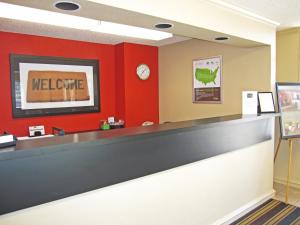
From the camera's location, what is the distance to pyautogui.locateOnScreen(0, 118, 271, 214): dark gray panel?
4.32 ft

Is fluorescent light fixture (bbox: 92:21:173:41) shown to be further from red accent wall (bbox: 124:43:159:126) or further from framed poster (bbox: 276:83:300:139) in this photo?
framed poster (bbox: 276:83:300:139)

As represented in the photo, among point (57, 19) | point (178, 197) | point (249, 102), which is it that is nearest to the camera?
point (178, 197)

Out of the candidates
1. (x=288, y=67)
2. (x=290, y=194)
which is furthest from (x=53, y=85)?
(x=290, y=194)

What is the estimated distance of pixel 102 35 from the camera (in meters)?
3.91

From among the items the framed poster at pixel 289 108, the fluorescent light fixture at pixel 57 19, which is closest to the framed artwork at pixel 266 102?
the framed poster at pixel 289 108

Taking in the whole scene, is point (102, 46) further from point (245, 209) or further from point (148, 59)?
point (245, 209)

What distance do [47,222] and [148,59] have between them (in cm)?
380

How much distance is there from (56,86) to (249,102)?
291cm

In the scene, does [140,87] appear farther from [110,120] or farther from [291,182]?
[291,182]

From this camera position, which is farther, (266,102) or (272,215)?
(266,102)

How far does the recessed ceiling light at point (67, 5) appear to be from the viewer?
5.43 ft

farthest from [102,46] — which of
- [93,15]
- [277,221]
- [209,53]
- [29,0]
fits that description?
[277,221]

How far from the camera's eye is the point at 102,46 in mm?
4508

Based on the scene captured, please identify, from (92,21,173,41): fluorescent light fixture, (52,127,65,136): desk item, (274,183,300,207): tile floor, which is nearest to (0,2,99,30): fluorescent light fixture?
(92,21,173,41): fluorescent light fixture
